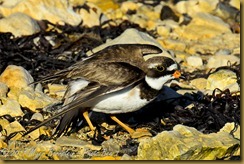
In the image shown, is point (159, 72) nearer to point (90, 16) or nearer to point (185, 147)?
point (185, 147)

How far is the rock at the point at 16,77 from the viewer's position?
33.1 ft

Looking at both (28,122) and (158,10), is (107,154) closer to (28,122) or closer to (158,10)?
(28,122)

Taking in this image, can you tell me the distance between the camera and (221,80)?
1079cm

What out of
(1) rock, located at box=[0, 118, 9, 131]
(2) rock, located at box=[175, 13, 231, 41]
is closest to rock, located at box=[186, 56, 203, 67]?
(2) rock, located at box=[175, 13, 231, 41]

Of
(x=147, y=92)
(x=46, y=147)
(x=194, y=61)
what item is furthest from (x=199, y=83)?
(x=46, y=147)

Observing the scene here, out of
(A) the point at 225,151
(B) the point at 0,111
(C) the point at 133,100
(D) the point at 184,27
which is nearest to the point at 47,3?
(D) the point at 184,27

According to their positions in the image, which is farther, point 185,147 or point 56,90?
point 56,90

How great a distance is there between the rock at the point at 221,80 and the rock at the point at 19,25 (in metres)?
3.12

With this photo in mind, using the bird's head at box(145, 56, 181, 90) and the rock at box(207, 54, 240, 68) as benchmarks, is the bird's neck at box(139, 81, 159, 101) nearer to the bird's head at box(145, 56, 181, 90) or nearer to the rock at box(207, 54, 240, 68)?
the bird's head at box(145, 56, 181, 90)

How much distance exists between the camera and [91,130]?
900 cm

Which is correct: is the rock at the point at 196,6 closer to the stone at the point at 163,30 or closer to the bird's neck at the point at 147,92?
the stone at the point at 163,30

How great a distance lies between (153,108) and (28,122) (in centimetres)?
157

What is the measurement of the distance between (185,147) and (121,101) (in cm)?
110

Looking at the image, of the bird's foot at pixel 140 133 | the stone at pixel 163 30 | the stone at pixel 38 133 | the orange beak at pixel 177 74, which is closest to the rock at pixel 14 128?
the stone at pixel 38 133
